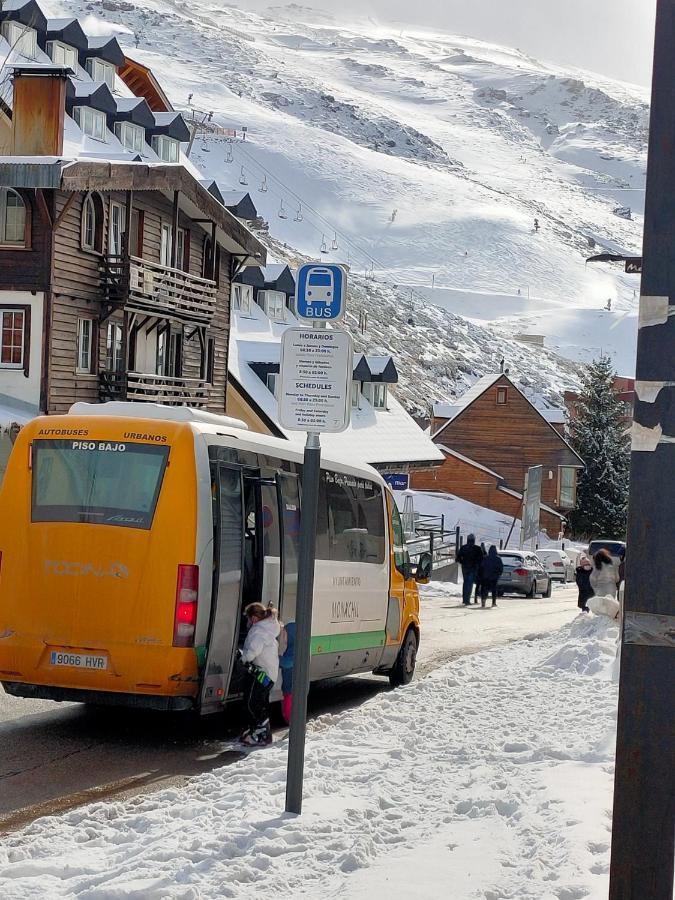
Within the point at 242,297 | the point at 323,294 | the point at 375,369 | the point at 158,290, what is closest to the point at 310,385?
the point at 323,294

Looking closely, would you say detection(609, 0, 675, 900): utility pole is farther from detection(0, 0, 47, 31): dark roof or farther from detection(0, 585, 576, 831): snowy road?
detection(0, 0, 47, 31): dark roof

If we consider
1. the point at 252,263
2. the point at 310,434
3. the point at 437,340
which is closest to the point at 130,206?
the point at 252,263

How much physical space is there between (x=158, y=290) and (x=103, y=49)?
1934 centimetres

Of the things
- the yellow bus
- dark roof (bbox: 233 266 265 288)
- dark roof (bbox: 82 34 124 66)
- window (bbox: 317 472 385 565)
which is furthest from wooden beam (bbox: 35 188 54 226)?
dark roof (bbox: 82 34 124 66)

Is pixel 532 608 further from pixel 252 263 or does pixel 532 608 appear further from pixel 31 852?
pixel 31 852

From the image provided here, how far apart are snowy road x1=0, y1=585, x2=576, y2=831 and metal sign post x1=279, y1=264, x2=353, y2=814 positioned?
78.4 inches

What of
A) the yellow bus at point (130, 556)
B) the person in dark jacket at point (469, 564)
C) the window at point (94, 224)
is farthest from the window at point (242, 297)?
the yellow bus at point (130, 556)

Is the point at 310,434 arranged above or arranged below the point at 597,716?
above

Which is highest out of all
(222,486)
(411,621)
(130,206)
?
(130,206)

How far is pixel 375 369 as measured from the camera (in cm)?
4884

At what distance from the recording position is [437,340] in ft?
382

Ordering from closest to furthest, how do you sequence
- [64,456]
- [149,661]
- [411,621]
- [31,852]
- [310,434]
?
[31,852] < [310,434] < [149,661] < [64,456] < [411,621]

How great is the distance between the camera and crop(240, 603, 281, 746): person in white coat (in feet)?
35.5

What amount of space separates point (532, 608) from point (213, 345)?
41.2ft
